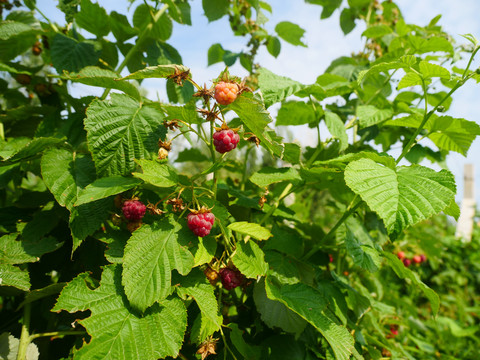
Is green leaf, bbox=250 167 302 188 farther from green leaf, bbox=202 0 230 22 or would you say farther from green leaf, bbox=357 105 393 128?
green leaf, bbox=202 0 230 22

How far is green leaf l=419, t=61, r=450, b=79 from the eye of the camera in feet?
2.52

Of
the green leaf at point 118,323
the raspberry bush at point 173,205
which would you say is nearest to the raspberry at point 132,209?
the raspberry bush at point 173,205

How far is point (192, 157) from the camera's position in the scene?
1.18 metres

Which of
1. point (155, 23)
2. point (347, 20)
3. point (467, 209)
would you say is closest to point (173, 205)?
point (155, 23)

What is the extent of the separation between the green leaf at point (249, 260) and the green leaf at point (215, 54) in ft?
3.33

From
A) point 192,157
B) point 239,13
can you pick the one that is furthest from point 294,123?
point 239,13

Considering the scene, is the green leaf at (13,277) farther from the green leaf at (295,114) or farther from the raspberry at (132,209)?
the green leaf at (295,114)

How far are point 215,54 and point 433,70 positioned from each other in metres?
0.95

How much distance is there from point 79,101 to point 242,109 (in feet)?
2.01

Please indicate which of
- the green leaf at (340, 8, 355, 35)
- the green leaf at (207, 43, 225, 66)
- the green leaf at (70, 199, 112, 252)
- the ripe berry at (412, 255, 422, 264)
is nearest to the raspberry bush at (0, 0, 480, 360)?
the green leaf at (70, 199, 112, 252)

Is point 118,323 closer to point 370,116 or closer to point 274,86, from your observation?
point 274,86

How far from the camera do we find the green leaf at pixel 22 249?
0.68 m

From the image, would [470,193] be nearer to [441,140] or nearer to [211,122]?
[441,140]

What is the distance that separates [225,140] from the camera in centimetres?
65
